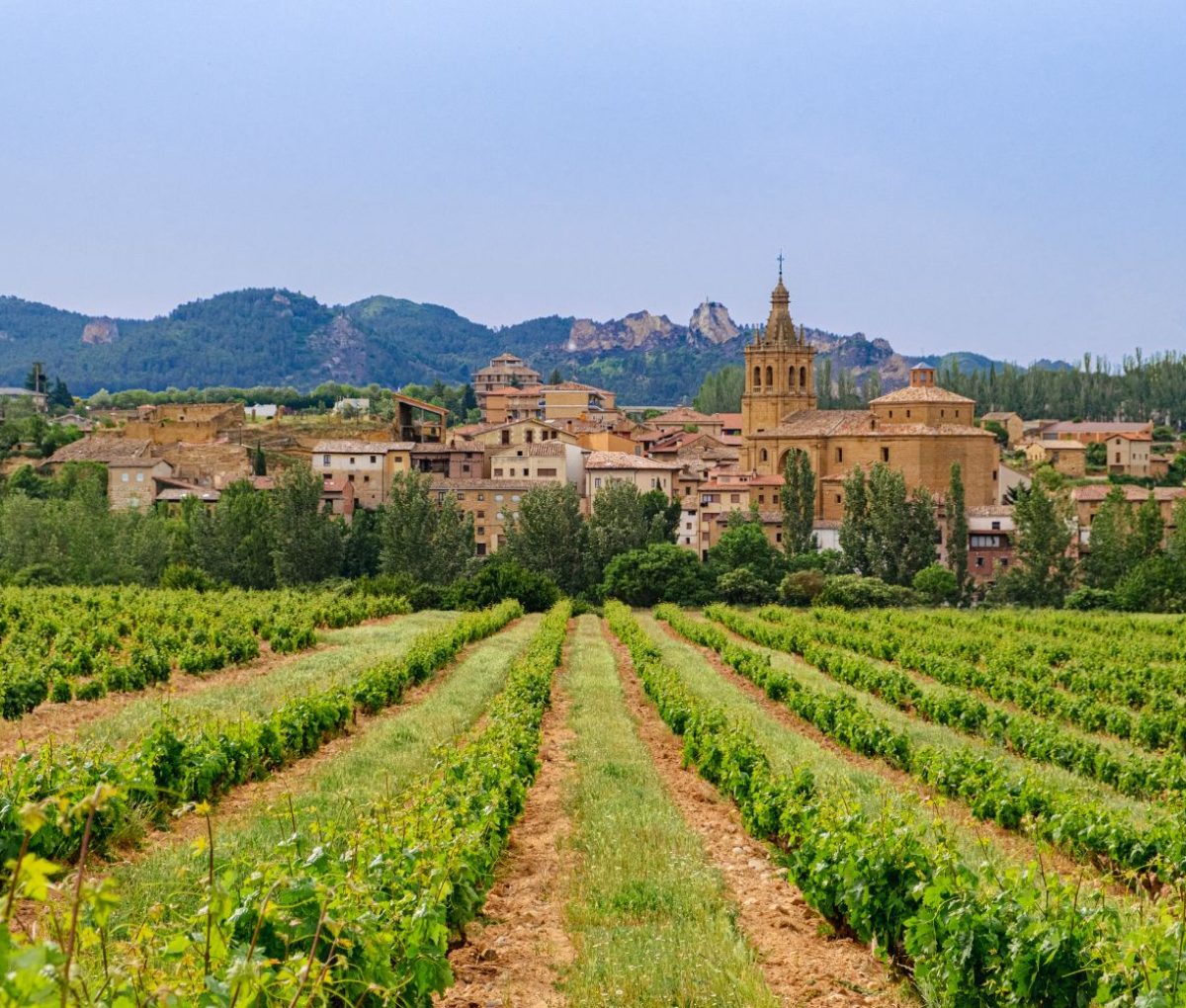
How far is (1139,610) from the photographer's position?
192 ft

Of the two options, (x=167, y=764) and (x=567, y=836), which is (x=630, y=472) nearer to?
(x=167, y=764)

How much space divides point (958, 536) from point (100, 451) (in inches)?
2584

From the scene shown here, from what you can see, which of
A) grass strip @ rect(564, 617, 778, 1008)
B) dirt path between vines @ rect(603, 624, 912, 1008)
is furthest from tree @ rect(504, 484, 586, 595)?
dirt path between vines @ rect(603, 624, 912, 1008)

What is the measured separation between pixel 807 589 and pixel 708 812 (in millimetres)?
49896

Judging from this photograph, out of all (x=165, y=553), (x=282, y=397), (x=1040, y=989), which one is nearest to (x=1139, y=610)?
(x=165, y=553)

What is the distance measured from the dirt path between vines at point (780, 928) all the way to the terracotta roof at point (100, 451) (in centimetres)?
8851

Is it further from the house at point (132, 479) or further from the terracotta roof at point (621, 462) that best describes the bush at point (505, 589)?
the house at point (132, 479)

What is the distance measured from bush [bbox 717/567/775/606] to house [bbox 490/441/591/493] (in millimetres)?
25912

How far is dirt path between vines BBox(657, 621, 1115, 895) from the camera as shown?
34.4 ft

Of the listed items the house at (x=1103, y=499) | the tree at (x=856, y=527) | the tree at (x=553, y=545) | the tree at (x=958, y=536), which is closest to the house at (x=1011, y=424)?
the house at (x=1103, y=499)

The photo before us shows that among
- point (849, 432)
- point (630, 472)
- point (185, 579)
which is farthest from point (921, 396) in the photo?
point (185, 579)

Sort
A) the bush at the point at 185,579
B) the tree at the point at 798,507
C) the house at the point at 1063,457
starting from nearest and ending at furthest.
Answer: the bush at the point at 185,579, the tree at the point at 798,507, the house at the point at 1063,457

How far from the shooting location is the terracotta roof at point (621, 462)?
279ft

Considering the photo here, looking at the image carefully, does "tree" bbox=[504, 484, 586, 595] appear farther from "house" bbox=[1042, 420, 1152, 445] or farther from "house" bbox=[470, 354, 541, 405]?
"house" bbox=[470, 354, 541, 405]
